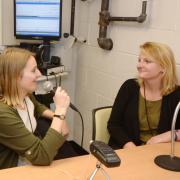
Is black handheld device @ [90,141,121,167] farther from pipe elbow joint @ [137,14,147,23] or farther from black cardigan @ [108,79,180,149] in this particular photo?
pipe elbow joint @ [137,14,147,23]

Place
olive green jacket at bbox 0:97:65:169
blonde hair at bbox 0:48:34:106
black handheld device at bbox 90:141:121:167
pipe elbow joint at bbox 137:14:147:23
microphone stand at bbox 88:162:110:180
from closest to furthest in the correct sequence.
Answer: black handheld device at bbox 90:141:121:167, microphone stand at bbox 88:162:110:180, olive green jacket at bbox 0:97:65:169, blonde hair at bbox 0:48:34:106, pipe elbow joint at bbox 137:14:147:23

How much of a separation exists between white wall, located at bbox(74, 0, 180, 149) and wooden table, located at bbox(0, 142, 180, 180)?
3.45 feet

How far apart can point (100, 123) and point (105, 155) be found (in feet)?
3.29

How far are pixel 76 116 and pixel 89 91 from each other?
44cm

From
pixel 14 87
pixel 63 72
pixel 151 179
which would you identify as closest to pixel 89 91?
pixel 63 72

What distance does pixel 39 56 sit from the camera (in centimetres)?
312

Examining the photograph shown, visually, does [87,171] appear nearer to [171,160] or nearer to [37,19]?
[171,160]

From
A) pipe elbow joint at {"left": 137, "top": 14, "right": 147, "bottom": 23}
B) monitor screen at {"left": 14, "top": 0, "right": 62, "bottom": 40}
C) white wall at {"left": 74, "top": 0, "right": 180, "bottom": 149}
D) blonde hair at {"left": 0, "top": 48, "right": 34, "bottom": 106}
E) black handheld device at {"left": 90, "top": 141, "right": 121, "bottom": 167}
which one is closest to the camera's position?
black handheld device at {"left": 90, "top": 141, "right": 121, "bottom": 167}

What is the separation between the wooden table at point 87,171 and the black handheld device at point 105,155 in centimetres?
18

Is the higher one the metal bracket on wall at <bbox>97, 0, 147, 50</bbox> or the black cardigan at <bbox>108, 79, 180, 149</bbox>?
the metal bracket on wall at <bbox>97, 0, 147, 50</bbox>

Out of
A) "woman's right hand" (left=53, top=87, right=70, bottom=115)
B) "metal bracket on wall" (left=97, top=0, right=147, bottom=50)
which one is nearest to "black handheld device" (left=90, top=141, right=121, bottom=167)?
"woman's right hand" (left=53, top=87, right=70, bottom=115)

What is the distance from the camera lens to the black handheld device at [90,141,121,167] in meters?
1.23

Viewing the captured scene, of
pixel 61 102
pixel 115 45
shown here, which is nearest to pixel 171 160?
pixel 61 102

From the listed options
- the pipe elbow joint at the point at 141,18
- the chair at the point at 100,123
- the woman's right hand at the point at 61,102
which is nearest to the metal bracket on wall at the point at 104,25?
the pipe elbow joint at the point at 141,18
